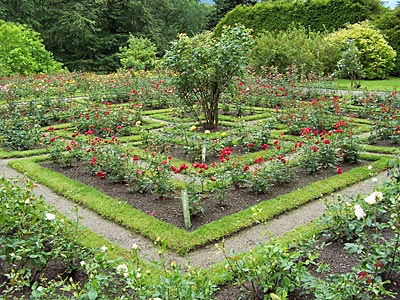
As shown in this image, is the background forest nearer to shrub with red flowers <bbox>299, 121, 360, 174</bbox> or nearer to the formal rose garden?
the formal rose garden

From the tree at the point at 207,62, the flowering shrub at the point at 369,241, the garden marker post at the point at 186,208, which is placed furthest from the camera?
the tree at the point at 207,62

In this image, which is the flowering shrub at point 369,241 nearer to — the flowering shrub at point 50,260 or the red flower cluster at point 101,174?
the flowering shrub at point 50,260

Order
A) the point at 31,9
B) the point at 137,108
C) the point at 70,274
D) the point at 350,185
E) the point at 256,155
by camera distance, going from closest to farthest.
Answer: the point at 70,274 < the point at 350,185 < the point at 256,155 < the point at 137,108 < the point at 31,9

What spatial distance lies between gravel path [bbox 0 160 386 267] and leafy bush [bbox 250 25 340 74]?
30.8ft

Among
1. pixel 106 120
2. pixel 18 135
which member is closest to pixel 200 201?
pixel 106 120

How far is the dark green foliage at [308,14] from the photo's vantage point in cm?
1747

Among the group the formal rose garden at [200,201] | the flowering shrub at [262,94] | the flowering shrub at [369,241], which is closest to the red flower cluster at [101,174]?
the formal rose garden at [200,201]

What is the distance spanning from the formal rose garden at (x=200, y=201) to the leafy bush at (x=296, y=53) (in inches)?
172

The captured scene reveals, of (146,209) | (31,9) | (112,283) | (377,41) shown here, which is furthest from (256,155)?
(31,9)

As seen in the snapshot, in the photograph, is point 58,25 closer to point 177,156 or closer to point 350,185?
point 177,156

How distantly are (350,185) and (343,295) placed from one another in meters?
2.67

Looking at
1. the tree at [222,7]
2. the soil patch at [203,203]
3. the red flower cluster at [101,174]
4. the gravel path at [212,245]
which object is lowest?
the gravel path at [212,245]

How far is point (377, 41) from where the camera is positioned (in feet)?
49.3

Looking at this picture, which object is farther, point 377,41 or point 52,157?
point 377,41
